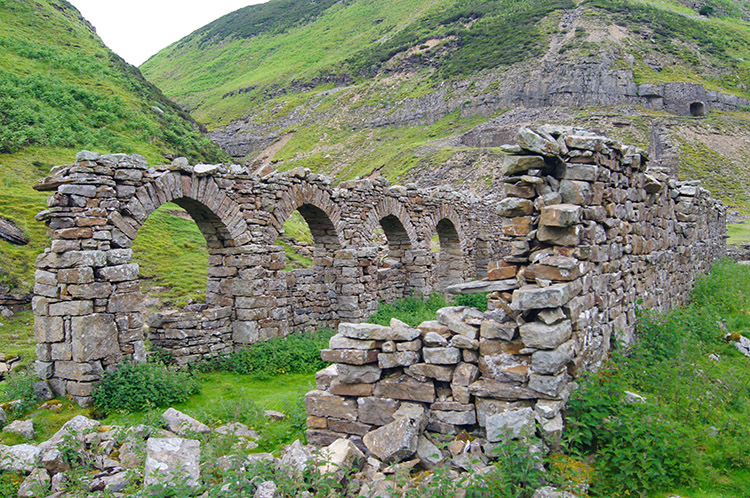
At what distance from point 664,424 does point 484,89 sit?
66.8 meters

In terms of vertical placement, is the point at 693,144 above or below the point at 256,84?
below

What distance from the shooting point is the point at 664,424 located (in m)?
4.64

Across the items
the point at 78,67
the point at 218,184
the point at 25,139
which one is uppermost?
the point at 78,67

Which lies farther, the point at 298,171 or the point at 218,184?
the point at 298,171

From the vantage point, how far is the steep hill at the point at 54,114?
1438 cm

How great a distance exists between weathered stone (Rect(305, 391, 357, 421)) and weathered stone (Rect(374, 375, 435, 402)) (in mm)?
365

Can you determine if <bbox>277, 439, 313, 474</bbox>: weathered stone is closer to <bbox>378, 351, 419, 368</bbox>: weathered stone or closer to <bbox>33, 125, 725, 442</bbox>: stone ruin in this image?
<bbox>33, 125, 725, 442</bbox>: stone ruin

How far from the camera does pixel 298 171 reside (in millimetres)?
12820

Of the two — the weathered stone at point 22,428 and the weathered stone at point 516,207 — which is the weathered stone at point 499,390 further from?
the weathered stone at point 22,428

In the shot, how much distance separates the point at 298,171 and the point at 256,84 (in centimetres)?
9242

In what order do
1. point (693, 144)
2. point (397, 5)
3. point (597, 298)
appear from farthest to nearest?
point (397, 5), point (693, 144), point (597, 298)

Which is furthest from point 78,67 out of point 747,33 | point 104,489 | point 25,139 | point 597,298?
point 747,33

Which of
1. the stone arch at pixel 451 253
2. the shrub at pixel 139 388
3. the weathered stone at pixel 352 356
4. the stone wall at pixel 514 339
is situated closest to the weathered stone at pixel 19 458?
the shrub at pixel 139 388

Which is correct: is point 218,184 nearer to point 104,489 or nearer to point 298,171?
point 298,171
